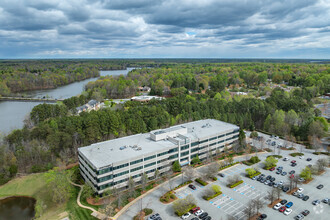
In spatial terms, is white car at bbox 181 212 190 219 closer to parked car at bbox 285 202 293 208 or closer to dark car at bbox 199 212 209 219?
dark car at bbox 199 212 209 219

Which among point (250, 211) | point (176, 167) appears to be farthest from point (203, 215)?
point (176, 167)

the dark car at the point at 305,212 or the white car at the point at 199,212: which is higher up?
the dark car at the point at 305,212

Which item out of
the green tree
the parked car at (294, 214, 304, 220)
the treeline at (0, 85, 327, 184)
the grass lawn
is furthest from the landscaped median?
the treeline at (0, 85, 327, 184)

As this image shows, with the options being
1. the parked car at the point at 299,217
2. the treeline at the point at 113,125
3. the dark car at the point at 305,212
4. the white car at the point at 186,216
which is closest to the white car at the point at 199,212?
the white car at the point at 186,216

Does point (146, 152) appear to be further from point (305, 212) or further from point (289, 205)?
point (305, 212)

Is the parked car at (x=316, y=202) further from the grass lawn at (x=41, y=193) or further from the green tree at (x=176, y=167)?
the grass lawn at (x=41, y=193)

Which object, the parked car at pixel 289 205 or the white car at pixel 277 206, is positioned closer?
the white car at pixel 277 206

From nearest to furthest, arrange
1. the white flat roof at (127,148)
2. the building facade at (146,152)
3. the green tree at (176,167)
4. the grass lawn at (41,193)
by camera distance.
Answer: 1. the grass lawn at (41,193)
2. the building facade at (146,152)
3. the white flat roof at (127,148)
4. the green tree at (176,167)

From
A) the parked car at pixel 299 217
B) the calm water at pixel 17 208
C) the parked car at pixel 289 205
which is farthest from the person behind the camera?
the calm water at pixel 17 208
